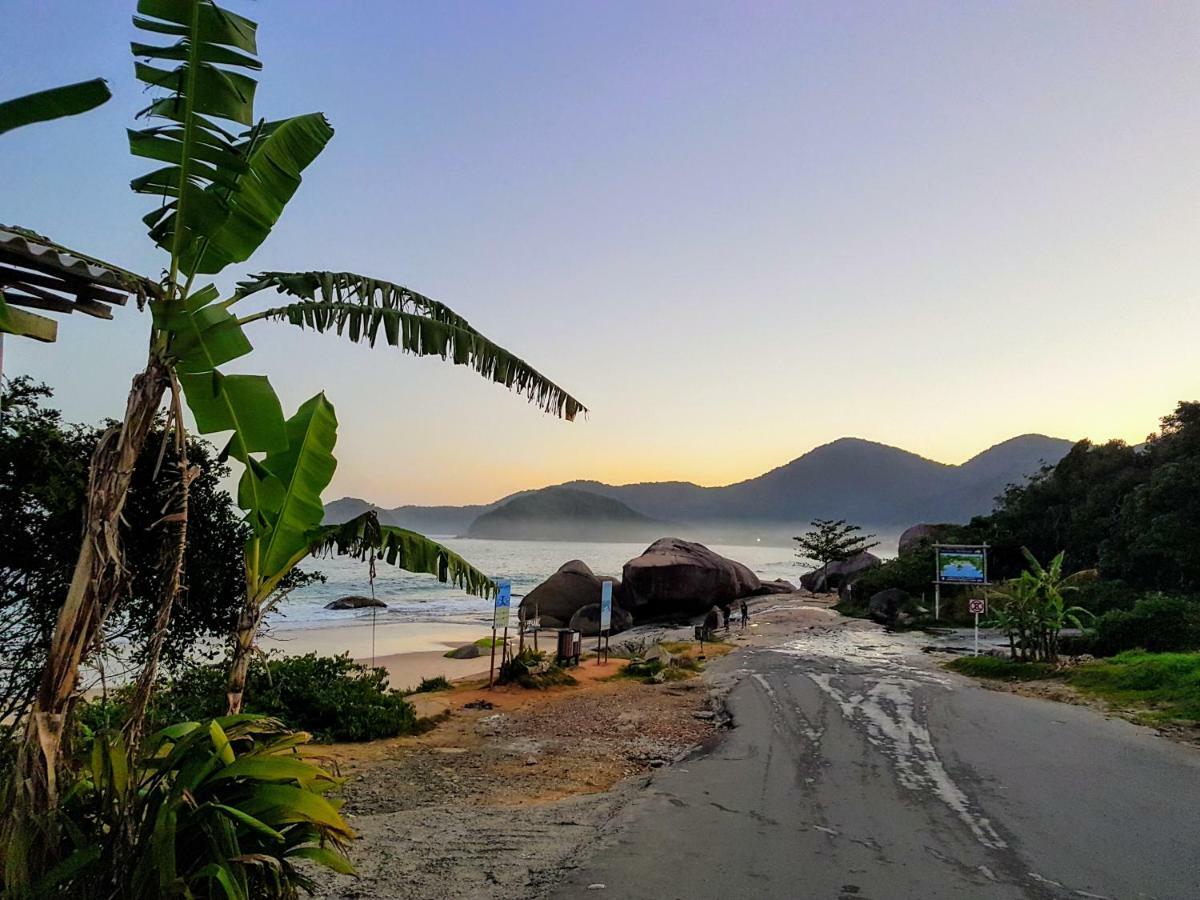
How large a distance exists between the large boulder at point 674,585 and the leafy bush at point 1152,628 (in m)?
18.2

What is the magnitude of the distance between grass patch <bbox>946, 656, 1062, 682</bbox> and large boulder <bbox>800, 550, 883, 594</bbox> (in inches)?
1035

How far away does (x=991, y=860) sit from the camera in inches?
228

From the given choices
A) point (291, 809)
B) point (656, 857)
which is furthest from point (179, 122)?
point (656, 857)

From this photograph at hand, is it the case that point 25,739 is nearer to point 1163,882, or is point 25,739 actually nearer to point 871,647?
point 1163,882

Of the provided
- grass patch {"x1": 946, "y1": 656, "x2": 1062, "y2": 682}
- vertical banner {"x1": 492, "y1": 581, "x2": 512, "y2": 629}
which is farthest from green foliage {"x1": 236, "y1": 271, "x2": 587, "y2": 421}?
grass patch {"x1": 946, "y1": 656, "x2": 1062, "y2": 682}

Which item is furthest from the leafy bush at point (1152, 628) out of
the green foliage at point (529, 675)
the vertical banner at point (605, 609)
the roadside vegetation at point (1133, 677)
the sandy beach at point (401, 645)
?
the sandy beach at point (401, 645)

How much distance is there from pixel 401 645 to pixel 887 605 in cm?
2018

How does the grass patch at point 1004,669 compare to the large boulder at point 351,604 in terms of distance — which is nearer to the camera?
the grass patch at point 1004,669

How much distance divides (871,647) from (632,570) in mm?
14325

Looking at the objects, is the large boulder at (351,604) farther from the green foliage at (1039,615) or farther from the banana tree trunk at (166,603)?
the banana tree trunk at (166,603)

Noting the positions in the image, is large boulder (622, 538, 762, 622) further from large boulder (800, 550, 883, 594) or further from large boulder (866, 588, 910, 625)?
large boulder (800, 550, 883, 594)

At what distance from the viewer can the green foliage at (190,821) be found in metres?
3.48

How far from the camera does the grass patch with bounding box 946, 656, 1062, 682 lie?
16219mm

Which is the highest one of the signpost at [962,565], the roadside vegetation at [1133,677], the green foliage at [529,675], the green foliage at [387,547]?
the green foliage at [387,547]
